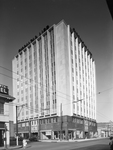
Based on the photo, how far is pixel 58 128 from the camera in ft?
190

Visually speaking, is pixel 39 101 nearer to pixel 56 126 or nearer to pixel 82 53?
pixel 56 126

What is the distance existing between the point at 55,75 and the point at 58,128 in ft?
55.5

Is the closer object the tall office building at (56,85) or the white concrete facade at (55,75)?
the tall office building at (56,85)

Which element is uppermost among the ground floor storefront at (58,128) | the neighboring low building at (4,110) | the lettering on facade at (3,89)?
the lettering on facade at (3,89)

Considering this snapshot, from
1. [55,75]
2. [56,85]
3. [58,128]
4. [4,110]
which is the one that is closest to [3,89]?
Answer: [4,110]

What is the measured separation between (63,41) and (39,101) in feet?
73.7

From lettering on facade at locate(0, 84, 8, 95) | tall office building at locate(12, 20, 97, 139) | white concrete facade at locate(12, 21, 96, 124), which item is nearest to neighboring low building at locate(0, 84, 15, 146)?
lettering on facade at locate(0, 84, 8, 95)

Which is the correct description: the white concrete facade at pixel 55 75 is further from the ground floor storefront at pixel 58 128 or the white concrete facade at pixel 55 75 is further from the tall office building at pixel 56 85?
the ground floor storefront at pixel 58 128

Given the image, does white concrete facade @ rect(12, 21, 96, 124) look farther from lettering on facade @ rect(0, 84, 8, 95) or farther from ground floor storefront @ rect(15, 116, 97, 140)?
lettering on facade @ rect(0, 84, 8, 95)

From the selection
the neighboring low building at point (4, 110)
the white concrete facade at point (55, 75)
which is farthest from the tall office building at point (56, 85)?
the neighboring low building at point (4, 110)

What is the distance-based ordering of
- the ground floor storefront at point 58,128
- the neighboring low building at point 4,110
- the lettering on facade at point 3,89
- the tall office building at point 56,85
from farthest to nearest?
the tall office building at point 56,85
the ground floor storefront at point 58,128
the lettering on facade at point 3,89
the neighboring low building at point 4,110

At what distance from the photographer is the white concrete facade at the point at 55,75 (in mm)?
58875

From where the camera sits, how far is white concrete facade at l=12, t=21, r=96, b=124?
58.9m

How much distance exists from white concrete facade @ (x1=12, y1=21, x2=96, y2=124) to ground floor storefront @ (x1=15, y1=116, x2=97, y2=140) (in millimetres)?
2226
